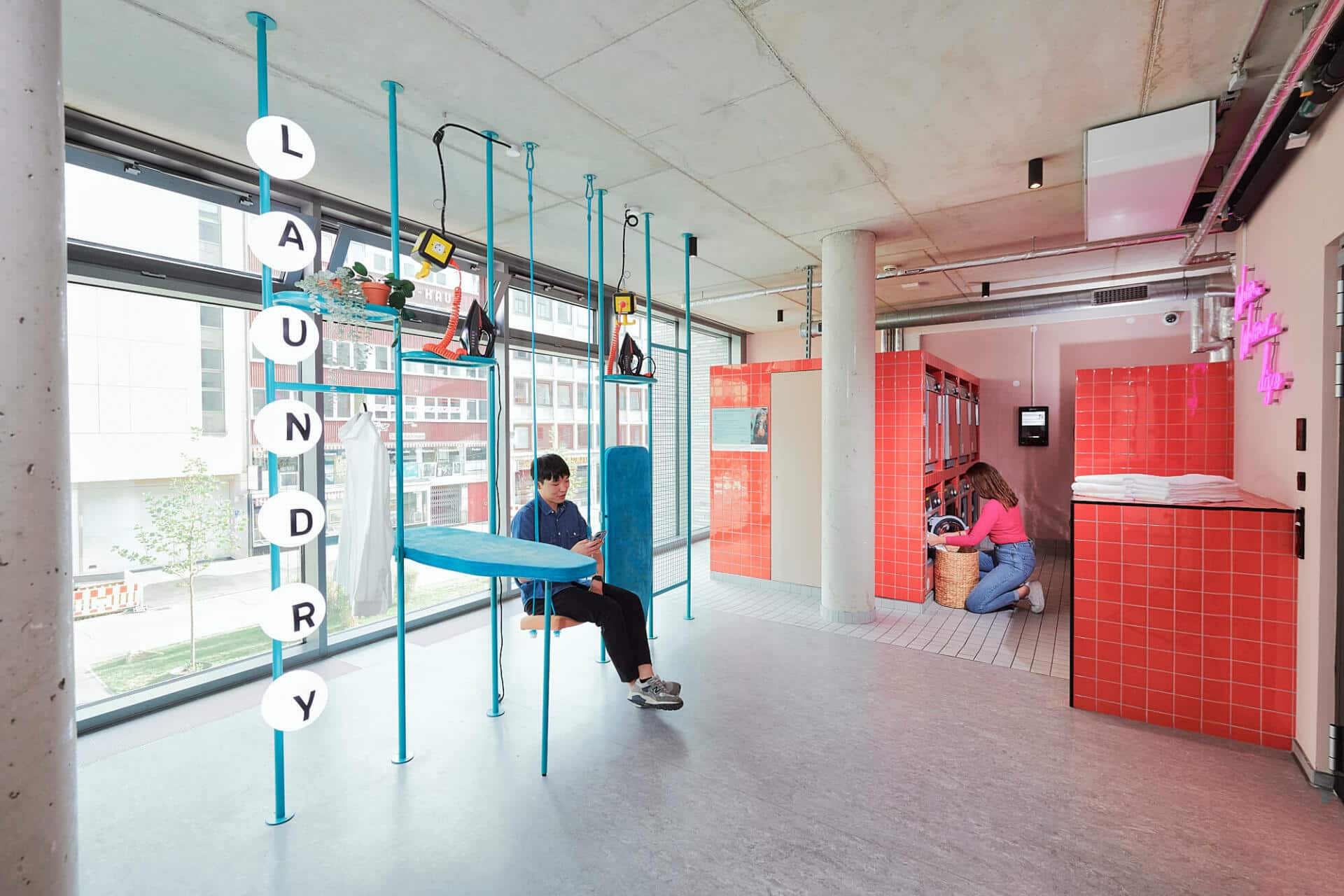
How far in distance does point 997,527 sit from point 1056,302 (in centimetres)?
278

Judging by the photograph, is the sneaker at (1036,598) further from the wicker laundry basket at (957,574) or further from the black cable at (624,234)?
the black cable at (624,234)

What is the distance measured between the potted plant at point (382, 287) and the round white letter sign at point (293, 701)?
1.42 meters

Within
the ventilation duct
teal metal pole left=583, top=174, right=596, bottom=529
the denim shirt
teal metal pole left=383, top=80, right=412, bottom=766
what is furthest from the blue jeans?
teal metal pole left=383, top=80, right=412, bottom=766

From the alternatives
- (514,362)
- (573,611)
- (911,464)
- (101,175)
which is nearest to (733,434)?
(911,464)

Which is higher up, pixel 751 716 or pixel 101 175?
pixel 101 175

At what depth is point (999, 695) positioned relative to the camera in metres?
3.40

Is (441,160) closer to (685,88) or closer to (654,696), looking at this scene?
(685,88)

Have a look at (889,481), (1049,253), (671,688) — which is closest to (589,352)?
(671,688)

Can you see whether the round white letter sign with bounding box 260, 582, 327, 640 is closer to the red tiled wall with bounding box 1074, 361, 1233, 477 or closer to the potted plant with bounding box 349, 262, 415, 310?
the potted plant with bounding box 349, 262, 415, 310

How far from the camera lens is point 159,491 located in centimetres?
325

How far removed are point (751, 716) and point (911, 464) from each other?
9.29ft

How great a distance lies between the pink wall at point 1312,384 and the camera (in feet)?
7.77

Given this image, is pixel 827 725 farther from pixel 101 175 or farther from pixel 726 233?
pixel 101 175

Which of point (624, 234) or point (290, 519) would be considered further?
point (624, 234)
